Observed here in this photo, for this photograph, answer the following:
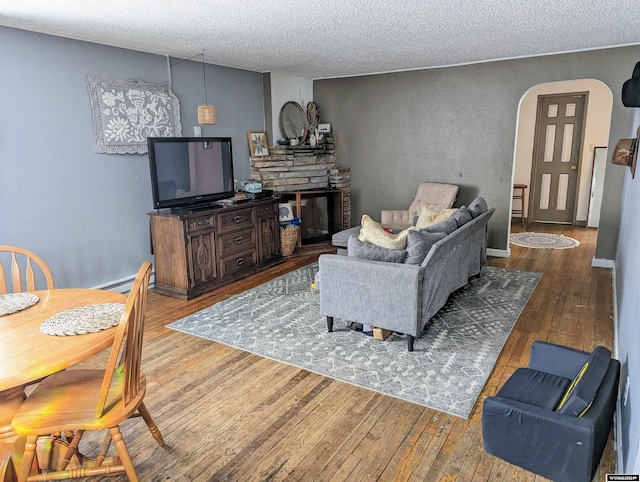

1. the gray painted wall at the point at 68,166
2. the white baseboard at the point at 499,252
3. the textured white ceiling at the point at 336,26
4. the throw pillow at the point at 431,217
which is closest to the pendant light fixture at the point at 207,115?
the gray painted wall at the point at 68,166

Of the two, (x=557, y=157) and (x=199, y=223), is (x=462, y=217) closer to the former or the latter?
(x=199, y=223)

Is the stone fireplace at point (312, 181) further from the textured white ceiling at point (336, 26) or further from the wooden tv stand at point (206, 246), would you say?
the textured white ceiling at point (336, 26)

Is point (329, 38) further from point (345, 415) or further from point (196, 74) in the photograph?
point (345, 415)

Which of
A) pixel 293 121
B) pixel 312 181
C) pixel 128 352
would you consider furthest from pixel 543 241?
pixel 128 352

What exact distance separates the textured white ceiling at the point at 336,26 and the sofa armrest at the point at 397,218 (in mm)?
1807

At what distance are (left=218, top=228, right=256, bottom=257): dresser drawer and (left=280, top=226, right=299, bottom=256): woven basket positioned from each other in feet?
1.85

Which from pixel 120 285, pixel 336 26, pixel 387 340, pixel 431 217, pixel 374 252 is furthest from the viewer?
pixel 431 217

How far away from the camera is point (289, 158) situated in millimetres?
5941

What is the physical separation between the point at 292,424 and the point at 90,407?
101 cm

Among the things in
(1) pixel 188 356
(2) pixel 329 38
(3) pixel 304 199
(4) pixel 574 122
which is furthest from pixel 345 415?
(4) pixel 574 122

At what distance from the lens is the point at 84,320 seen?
190 cm

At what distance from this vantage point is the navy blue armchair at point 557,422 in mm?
1768

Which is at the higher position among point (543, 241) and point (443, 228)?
point (443, 228)

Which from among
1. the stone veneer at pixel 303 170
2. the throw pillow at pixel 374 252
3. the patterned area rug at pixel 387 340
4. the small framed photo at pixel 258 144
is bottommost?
the patterned area rug at pixel 387 340
